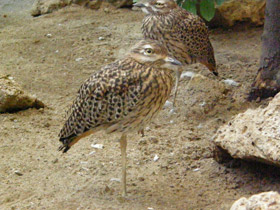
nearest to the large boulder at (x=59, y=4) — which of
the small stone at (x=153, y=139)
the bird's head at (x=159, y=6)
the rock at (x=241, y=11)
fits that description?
the rock at (x=241, y=11)

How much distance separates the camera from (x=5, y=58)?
684 centimetres

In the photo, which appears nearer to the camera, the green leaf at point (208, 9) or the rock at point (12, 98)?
the rock at point (12, 98)

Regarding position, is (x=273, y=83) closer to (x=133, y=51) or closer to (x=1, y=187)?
(x=133, y=51)

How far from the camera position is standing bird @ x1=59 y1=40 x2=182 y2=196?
3.64 meters

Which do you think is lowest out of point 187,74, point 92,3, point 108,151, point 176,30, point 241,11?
point 108,151

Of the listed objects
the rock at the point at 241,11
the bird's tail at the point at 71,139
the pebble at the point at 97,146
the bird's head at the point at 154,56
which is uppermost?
the bird's head at the point at 154,56

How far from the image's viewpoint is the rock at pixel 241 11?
7332 millimetres

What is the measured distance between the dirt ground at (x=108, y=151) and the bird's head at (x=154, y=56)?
99 centimetres

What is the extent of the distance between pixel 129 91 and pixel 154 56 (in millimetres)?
331

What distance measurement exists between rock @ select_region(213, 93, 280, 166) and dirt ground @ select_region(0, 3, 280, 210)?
1.05ft

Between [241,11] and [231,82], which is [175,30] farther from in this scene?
[241,11]

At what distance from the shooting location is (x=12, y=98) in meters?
5.18

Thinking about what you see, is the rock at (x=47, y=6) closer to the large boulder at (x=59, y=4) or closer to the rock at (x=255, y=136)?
the large boulder at (x=59, y=4)

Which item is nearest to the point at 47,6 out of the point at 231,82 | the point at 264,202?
the point at 231,82
